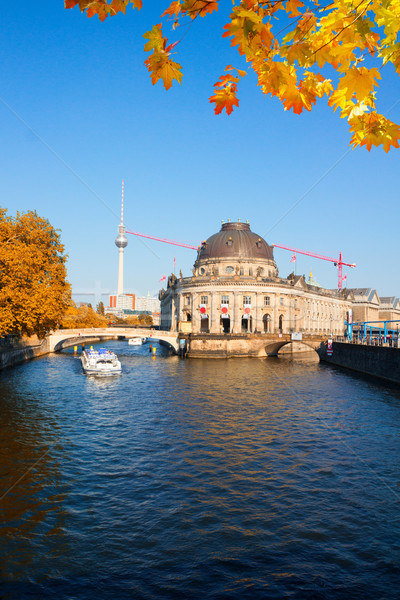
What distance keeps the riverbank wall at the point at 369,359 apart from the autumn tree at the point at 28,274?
1785 inches

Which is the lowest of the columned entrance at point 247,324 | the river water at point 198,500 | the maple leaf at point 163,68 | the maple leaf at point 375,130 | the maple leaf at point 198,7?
the river water at point 198,500

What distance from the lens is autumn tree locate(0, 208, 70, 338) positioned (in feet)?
185

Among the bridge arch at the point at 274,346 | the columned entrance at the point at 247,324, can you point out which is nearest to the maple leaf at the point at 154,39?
the bridge arch at the point at 274,346

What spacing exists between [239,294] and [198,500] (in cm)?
8536

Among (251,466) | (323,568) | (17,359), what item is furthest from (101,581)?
(17,359)

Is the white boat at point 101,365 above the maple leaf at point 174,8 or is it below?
below

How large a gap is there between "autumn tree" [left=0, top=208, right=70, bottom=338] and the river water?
18.9 meters

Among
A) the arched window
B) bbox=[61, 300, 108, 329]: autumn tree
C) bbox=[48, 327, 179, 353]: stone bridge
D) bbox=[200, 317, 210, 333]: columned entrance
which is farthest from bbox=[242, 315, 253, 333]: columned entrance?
bbox=[61, 300, 108, 329]: autumn tree

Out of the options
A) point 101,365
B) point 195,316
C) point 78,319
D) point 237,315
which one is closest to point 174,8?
point 101,365

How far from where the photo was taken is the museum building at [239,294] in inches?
4134

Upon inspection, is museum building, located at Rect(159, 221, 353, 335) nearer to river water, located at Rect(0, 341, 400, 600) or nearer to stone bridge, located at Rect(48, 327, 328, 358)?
stone bridge, located at Rect(48, 327, 328, 358)

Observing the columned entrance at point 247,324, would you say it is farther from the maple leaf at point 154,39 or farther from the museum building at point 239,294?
the maple leaf at point 154,39

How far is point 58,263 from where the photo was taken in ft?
252

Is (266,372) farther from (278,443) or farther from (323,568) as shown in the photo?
(323,568)
